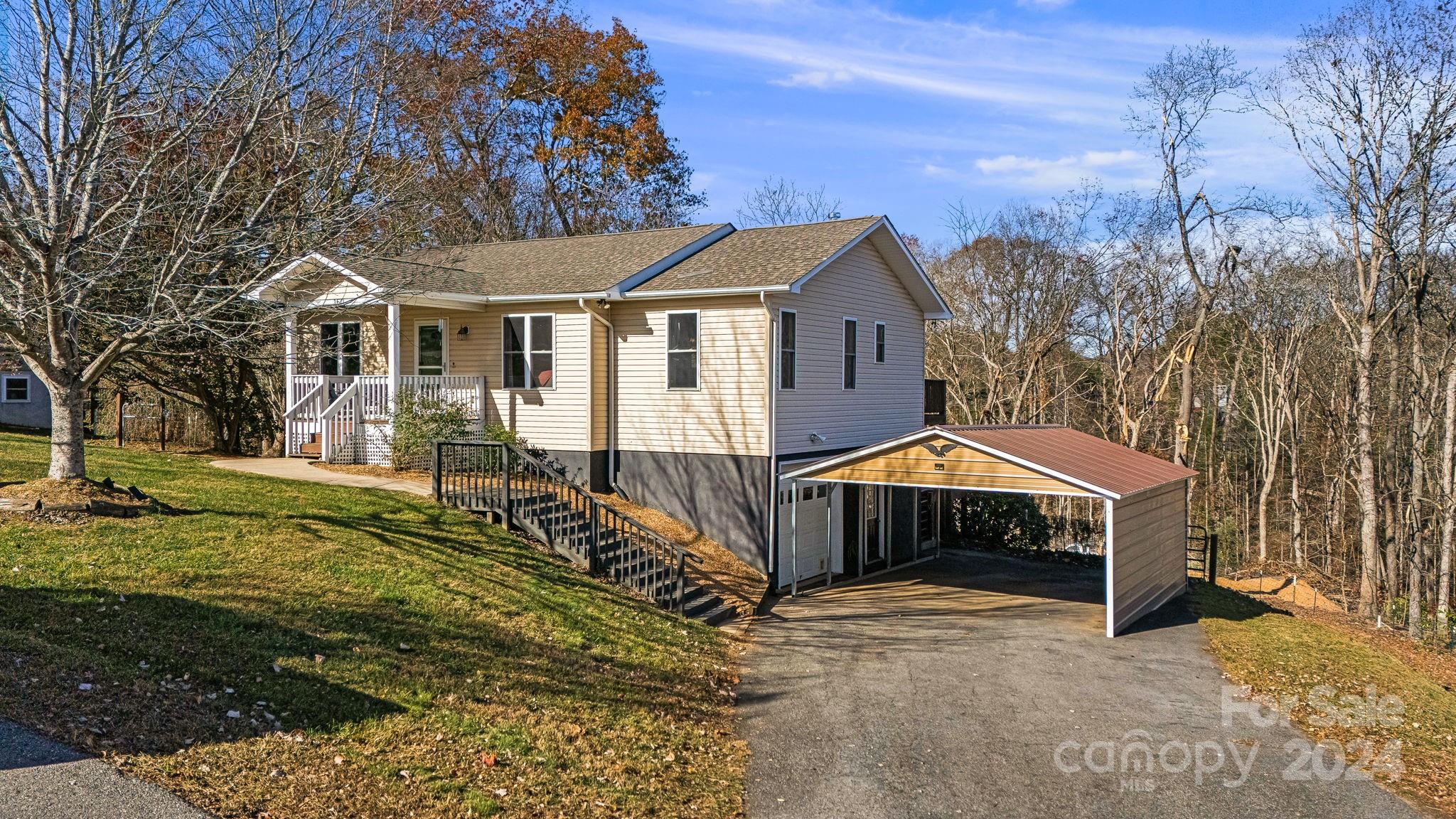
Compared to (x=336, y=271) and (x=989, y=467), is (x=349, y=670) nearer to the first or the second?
(x=336, y=271)

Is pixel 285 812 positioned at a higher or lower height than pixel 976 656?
higher

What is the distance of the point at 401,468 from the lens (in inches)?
664

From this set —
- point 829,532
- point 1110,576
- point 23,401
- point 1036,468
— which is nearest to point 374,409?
point 829,532

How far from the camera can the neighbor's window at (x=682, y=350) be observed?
648 inches

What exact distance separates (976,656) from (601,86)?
26.6 meters

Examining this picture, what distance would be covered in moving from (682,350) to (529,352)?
3028 millimetres

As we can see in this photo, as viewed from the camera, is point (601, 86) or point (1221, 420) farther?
point (1221, 420)

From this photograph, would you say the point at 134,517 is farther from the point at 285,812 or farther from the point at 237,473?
the point at 285,812

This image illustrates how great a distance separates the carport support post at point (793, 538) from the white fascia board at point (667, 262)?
4.47 m

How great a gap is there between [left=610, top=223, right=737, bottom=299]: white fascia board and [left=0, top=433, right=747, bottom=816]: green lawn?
5802 millimetres

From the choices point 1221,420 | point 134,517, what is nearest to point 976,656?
point 134,517

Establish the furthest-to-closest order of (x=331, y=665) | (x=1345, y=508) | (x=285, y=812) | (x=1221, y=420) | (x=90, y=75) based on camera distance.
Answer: (x=1221, y=420), (x=1345, y=508), (x=90, y=75), (x=331, y=665), (x=285, y=812)

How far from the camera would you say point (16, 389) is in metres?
29.7

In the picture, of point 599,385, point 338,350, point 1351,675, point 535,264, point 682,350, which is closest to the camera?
point 1351,675
